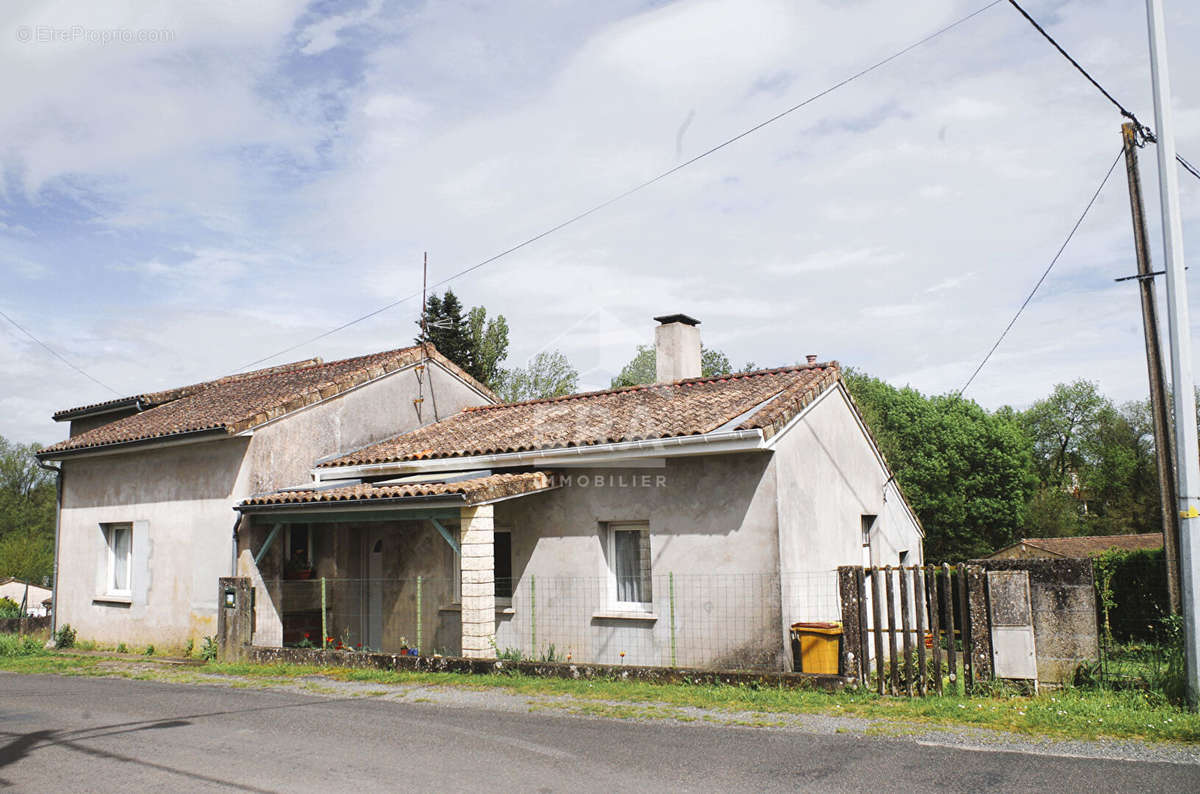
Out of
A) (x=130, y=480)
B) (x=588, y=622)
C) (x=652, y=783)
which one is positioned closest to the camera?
(x=652, y=783)

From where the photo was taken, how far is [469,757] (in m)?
7.22

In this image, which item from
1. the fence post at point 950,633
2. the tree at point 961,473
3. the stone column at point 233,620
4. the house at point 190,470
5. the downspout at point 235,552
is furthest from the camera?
the tree at point 961,473

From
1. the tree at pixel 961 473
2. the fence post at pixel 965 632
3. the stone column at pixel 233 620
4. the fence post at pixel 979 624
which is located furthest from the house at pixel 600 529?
the tree at pixel 961 473

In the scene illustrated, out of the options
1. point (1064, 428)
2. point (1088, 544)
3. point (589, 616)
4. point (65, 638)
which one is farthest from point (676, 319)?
point (1064, 428)

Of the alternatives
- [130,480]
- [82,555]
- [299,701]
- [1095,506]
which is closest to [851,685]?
[299,701]

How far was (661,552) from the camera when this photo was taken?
1246 centimetres

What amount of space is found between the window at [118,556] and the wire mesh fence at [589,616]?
4.06 m

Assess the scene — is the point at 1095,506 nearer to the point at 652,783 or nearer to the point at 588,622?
the point at 588,622

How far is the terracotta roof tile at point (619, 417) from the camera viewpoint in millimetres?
12578

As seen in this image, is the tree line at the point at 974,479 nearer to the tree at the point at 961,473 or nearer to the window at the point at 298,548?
the tree at the point at 961,473

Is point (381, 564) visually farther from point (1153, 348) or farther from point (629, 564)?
point (1153, 348)

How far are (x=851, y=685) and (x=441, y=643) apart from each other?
22.5ft

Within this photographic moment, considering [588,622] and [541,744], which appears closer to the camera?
[541,744]

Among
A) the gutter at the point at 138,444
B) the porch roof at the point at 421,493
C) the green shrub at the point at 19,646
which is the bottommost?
the green shrub at the point at 19,646
